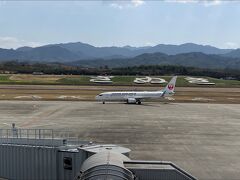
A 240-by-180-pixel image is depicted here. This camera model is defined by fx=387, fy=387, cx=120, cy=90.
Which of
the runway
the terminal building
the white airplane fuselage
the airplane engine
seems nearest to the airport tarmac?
the white airplane fuselage

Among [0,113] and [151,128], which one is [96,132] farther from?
[0,113]

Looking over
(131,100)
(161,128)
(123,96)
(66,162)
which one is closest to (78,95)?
(123,96)

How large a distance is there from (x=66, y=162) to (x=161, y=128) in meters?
39.2

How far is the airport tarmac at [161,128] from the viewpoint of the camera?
4534 cm

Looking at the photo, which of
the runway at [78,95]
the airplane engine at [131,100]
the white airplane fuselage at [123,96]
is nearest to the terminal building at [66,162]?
the white airplane fuselage at [123,96]

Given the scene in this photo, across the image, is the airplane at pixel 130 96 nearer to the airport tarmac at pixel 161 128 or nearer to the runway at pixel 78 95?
the airport tarmac at pixel 161 128

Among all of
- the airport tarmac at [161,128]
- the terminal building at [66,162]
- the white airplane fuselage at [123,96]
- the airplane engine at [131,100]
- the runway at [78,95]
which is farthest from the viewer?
the runway at [78,95]

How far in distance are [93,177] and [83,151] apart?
893 centimetres

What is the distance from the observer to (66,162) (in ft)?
98.1

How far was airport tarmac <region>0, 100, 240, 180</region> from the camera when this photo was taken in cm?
4534

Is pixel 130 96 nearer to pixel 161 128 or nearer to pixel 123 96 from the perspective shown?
pixel 123 96

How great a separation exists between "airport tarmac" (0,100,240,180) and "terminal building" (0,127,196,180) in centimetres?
1469

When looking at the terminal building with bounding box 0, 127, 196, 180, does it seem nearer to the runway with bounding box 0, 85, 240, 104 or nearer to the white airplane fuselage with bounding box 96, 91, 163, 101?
the white airplane fuselage with bounding box 96, 91, 163, 101

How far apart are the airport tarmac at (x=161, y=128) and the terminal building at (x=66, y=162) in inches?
578
